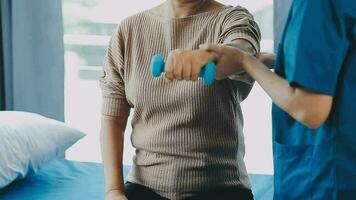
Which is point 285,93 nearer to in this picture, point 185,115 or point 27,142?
point 185,115

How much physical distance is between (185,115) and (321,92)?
456 millimetres

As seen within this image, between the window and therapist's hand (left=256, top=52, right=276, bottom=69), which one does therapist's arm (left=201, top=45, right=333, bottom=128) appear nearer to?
therapist's hand (left=256, top=52, right=276, bottom=69)

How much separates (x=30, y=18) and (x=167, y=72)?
1.62m

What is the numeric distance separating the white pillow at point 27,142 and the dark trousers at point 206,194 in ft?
1.95

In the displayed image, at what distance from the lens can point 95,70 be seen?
2.42m

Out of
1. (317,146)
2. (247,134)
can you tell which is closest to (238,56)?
(317,146)

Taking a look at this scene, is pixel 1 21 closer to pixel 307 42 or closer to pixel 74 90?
pixel 74 90

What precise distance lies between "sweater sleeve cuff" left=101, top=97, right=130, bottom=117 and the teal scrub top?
0.51 metres

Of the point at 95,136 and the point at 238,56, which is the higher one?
the point at 238,56

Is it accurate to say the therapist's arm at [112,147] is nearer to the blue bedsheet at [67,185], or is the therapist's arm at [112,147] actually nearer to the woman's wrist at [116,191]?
the woman's wrist at [116,191]

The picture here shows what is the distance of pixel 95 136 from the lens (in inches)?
99.1

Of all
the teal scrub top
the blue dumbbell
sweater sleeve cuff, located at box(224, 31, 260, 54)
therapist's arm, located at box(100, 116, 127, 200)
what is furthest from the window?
the blue dumbbell

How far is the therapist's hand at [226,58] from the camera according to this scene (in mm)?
890

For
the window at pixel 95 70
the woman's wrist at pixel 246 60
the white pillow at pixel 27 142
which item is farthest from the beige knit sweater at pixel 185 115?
the window at pixel 95 70
